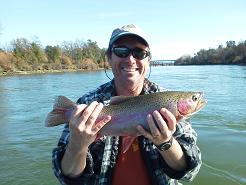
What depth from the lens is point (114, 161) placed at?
11.6 ft

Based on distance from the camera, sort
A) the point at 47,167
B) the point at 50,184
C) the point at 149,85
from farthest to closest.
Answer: the point at 47,167 < the point at 50,184 < the point at 149,85

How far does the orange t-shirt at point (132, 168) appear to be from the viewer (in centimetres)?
349

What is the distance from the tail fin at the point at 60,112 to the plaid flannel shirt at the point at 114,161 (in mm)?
459

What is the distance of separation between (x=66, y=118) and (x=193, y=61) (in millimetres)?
136730

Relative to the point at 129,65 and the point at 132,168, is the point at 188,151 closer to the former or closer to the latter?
the point at 132,168

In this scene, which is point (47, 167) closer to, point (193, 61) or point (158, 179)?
point (158, 179)

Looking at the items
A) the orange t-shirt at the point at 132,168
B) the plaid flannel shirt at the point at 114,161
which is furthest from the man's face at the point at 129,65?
the orange t-shirt at the point at 132,168

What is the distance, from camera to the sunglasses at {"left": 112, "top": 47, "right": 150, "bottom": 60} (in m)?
3.57

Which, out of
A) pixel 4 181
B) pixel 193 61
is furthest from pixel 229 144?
pixel 193 61

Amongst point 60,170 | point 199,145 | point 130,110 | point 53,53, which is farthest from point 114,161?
point 53,53

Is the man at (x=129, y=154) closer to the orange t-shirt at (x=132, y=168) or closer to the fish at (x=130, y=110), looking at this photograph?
the orange t-shirt at (x=132, y=168)

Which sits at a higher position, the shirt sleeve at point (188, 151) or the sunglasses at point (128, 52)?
the sunglasses at point (128, 52)

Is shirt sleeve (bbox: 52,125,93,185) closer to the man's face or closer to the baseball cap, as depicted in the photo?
the man's face

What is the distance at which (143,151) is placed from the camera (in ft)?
11.6
